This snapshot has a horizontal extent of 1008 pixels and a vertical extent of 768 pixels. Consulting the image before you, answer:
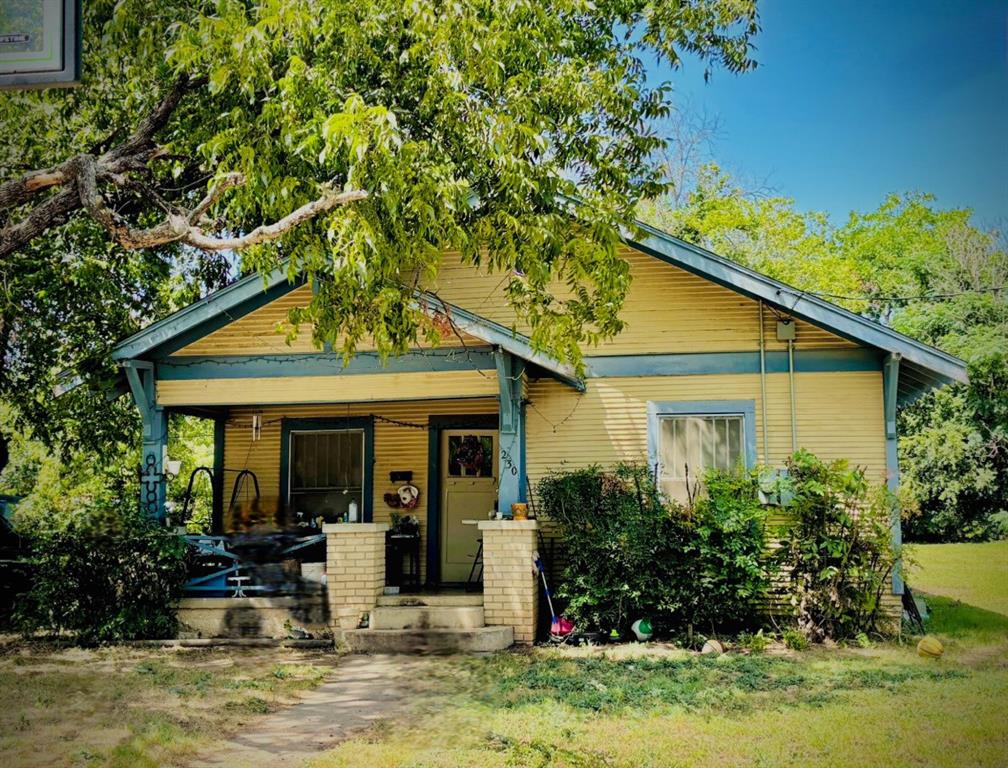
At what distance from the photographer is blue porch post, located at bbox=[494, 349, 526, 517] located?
33.0ft

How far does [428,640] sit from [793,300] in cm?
550

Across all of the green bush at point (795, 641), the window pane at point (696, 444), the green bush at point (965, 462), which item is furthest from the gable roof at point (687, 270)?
the green bush at point (965, 462)

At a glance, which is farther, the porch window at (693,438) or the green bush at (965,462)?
the green bush at (965,462)

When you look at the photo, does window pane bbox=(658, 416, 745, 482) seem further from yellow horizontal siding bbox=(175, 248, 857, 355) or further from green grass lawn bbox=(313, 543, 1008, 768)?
green grass lawn bbox=(313, 543, 1008, 768)

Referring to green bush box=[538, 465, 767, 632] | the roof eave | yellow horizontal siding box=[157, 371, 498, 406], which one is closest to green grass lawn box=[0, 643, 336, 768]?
green bush box=[538, 465, 767, 632]

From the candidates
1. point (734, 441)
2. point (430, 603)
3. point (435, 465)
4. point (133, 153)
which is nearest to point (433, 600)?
point (430, 603)

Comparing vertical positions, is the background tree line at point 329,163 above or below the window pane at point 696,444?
above

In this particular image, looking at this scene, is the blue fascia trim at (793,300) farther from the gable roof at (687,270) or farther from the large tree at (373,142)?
the large tree at (373,142)

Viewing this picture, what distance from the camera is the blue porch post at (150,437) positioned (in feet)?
34.8

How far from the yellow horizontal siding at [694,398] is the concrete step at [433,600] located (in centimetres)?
189

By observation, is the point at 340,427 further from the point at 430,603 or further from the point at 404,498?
the point at 430,603

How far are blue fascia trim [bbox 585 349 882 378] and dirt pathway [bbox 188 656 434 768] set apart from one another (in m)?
4.27

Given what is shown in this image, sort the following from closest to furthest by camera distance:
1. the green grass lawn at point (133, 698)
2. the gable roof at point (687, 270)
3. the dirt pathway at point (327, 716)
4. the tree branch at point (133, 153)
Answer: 1. the dirt pathway at point (327, 716)
2. the green grass lawn at point (133, 698)
3. the tree branch at point (133, 153)
4. the gable roof at point (687, 270)

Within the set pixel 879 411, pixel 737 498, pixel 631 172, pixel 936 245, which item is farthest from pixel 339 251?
pixel 936 245
